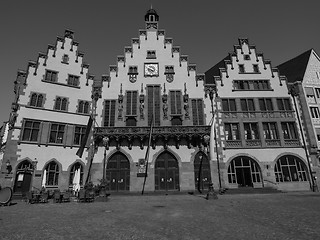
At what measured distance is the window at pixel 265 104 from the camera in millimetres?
27812

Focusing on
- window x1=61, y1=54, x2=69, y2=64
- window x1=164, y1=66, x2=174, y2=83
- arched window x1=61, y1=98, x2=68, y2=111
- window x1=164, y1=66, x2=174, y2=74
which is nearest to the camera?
arched window x1=61, y1=98, x2=68, y2=111

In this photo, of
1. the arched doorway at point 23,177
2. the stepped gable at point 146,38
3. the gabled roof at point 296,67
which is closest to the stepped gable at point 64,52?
the stepped gable at point 146,38

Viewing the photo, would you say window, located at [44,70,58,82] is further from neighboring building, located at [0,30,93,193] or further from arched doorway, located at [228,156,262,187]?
arched doorway, located at [228,156,262,187]

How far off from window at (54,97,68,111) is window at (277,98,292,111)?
2946 centimetres

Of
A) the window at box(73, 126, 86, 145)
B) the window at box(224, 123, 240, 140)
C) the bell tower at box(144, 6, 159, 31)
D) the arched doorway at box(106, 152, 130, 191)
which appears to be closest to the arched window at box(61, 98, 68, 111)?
the window at box(73, 126, 86, 145)

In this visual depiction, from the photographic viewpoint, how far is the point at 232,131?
26.8m

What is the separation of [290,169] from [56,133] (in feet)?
99.6

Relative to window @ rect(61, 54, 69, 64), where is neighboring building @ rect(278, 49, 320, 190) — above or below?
below

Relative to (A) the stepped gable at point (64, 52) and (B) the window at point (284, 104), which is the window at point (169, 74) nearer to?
(A) the stepped gable at point (64, 52)

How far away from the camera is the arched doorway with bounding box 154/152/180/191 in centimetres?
2467

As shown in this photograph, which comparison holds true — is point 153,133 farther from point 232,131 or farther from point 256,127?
point 256,127

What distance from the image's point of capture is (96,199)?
18297 millimetres

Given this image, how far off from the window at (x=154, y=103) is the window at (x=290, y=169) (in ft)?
55.0

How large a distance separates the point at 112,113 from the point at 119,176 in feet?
28.0
